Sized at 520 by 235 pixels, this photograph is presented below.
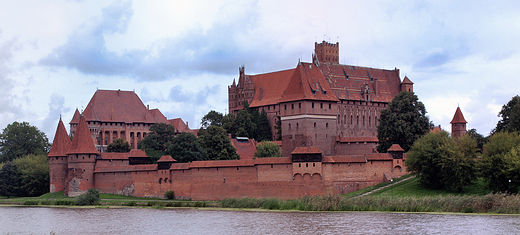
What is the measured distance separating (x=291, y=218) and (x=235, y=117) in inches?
1400

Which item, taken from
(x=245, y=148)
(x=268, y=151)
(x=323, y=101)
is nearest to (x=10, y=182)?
(x=245, y=148)

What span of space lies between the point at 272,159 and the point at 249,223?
11601 millimetres

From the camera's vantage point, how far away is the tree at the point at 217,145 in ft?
195

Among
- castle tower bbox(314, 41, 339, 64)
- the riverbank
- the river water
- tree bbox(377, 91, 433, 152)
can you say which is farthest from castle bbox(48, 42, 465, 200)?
castle tower bbox(314, 41, 339, 64)

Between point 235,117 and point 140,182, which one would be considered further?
point 235,117

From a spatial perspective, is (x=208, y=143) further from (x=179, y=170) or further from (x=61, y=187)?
(x=61, y=187)

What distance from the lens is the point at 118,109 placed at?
8106 centimetres

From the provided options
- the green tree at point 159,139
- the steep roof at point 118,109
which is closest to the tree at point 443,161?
the green tree at point 159,139

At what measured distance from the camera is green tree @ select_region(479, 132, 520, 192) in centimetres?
4159

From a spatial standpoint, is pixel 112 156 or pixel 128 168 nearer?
pixel 128 168

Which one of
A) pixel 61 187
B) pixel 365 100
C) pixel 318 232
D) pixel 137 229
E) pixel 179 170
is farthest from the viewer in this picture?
pixel 365 100

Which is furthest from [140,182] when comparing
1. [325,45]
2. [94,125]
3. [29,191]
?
[325,45]

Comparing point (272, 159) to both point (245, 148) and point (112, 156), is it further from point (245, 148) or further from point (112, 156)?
point (245, 148)

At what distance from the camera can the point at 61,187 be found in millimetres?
59562
